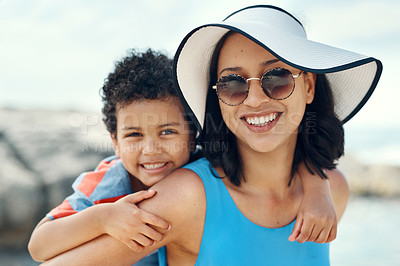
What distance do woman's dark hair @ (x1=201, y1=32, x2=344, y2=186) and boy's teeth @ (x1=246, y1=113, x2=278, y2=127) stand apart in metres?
0.27

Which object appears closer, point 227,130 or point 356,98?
point 227,130

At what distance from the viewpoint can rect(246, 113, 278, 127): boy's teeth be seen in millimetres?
2070

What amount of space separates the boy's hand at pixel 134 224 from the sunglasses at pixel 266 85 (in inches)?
25.5

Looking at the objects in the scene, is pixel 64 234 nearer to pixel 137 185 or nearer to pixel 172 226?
pixel 172 226

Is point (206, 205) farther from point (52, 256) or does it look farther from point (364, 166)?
point (364, 166)

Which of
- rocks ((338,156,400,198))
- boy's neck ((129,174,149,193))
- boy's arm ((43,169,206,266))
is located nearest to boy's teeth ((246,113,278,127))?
boy's arm ((43,169,206,266))

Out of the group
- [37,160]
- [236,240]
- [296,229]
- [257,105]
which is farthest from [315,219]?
[37,160]

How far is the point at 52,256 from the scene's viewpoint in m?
2.03

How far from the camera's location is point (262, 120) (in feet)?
6.80

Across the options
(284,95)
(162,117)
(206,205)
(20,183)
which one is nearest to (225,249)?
(206,205)

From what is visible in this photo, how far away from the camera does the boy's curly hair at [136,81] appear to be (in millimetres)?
2596

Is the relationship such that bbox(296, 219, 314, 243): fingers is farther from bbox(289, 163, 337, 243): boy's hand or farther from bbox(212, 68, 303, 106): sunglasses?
bbox(212, 68, 303, 106): sunglasses

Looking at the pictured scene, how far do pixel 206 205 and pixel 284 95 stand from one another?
27.3 inches

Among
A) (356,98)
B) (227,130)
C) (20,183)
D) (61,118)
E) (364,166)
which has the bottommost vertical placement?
(364,166)
